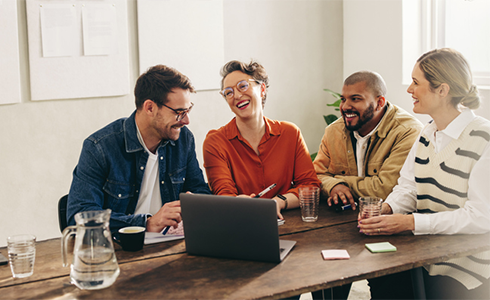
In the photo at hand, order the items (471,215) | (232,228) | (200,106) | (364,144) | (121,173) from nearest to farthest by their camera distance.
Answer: (232,228)
(471,215)
(121,173)
(364,144)
(200,106)

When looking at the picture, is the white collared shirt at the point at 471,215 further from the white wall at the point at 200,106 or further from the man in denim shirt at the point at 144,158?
the white wall at the point at 200,106

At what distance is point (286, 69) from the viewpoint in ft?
13.8

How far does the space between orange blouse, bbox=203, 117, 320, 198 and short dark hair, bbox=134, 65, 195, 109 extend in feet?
1.27

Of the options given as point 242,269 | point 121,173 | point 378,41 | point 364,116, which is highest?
point 378,41

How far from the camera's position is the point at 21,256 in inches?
55.7

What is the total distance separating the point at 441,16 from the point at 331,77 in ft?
3.87

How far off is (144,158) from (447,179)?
1331 mm

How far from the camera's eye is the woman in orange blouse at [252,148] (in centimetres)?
237

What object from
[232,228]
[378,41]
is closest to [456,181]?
[232,228]

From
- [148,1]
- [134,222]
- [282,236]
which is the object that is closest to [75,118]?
[148,1]

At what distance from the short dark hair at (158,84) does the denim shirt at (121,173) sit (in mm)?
137

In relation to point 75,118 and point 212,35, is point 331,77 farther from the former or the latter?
point 75,118

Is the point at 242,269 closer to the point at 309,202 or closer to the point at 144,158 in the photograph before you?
the point at 309,202

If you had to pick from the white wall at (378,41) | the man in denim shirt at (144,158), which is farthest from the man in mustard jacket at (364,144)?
the white wall at (378,41)
